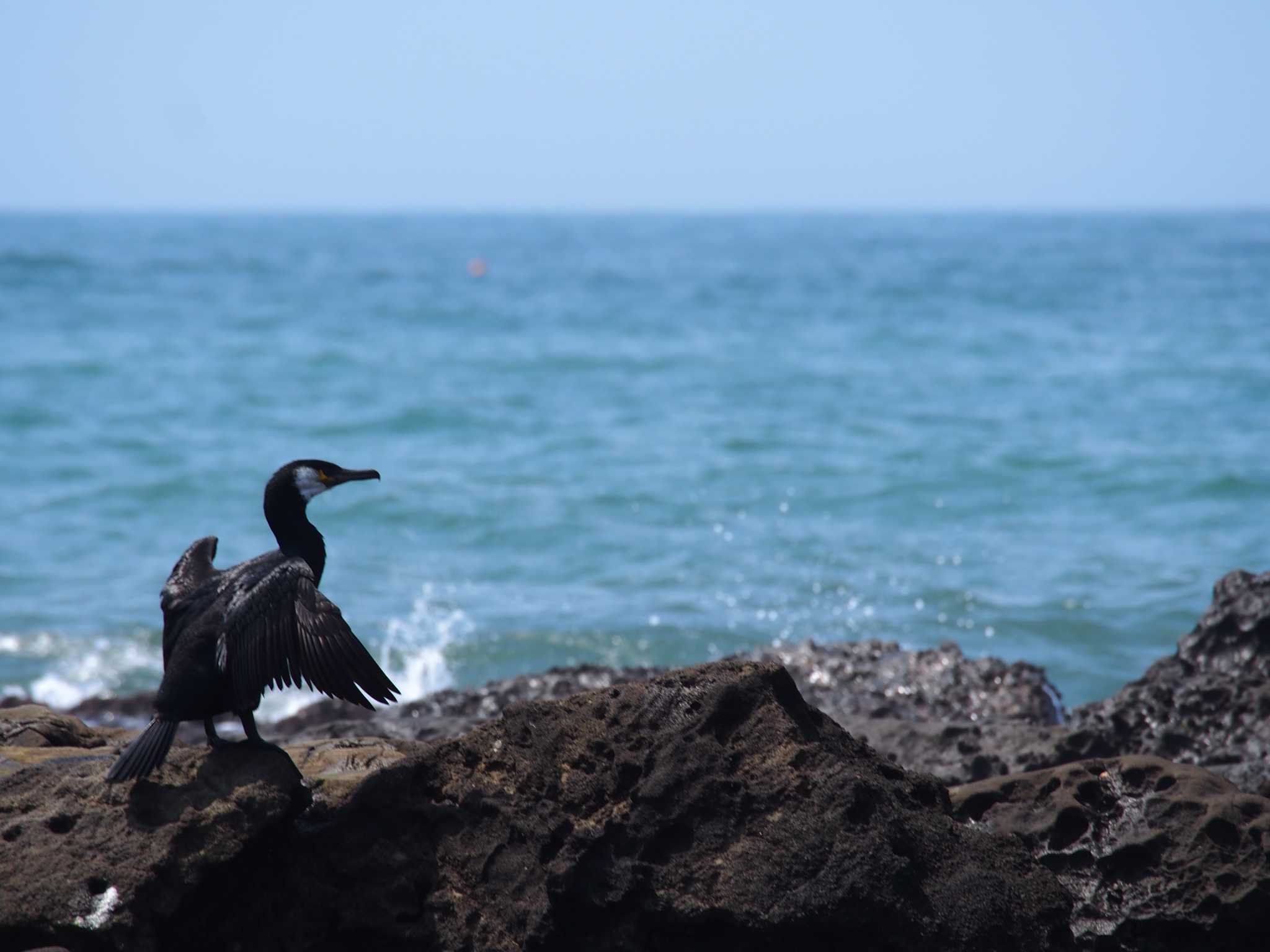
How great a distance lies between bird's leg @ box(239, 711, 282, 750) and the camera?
3.59m

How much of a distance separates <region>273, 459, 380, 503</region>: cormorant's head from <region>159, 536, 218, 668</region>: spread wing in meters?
0.35

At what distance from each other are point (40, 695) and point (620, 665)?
12.2 ft

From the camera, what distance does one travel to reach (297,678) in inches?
141

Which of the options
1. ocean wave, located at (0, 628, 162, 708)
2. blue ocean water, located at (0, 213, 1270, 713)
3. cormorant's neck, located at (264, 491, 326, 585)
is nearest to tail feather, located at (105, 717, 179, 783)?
cormorant's neck, located at (264, 491, 326, 585)

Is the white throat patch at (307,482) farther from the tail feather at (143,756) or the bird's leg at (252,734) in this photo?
the tail feather at (143,756)

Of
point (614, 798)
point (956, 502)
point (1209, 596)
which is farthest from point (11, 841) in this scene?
point (956, 502)

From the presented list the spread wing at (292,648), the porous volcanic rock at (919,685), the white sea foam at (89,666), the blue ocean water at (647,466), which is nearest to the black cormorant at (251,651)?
the spread wing at (292,648)

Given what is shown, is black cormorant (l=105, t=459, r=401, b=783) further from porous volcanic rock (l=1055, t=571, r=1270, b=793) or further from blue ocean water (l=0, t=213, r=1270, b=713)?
blue ocean water (l=0, t=213, r=1270, b=713)

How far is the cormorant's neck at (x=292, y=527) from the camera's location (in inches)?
158

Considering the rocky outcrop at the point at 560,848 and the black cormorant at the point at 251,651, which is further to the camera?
the black cormorant at the point at 251,651

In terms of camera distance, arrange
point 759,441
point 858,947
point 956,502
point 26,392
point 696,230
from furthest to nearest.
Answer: point 696,230, point 26,392, point 759,441, point 956,502, point 858,947

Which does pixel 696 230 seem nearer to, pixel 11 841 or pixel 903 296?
pixel 903 296

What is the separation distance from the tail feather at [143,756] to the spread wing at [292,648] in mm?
256

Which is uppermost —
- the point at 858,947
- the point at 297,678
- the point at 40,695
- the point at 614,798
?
the point at 297,678
